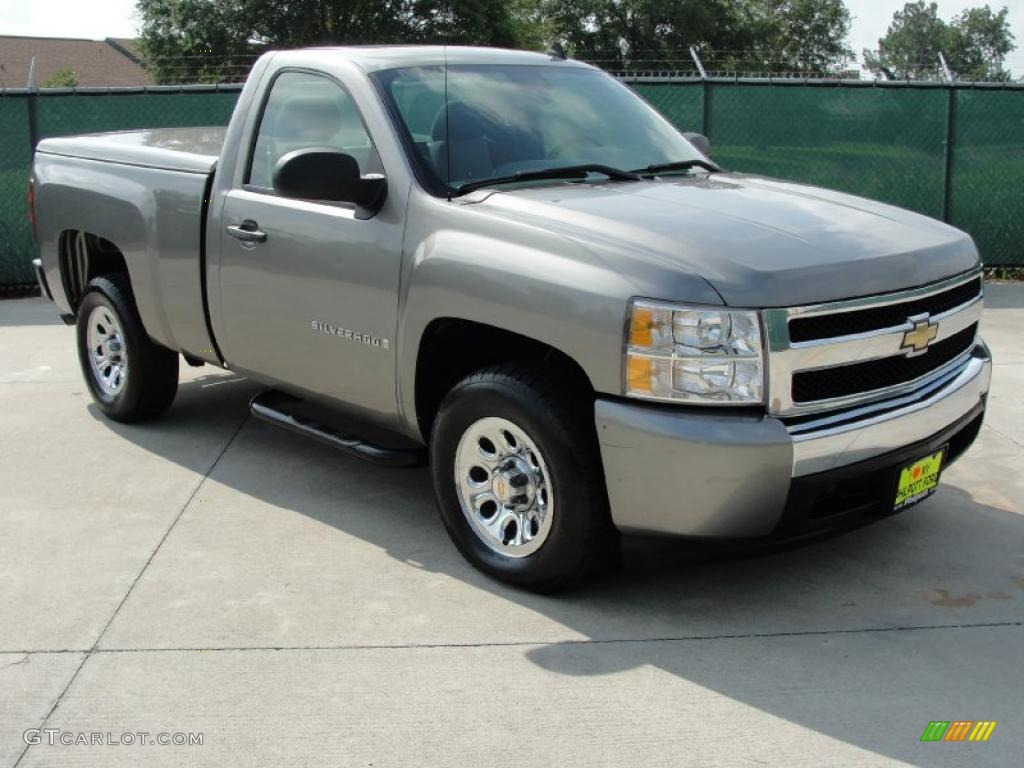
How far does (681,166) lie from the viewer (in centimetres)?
545

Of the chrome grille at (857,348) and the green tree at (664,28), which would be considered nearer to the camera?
the chrome grille at (857,348)

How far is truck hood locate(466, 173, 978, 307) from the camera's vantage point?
402 centimetres

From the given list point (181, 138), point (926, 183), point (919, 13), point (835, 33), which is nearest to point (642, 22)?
point (835, 33)

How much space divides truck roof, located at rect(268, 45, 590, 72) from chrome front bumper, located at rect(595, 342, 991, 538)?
197 centimetres

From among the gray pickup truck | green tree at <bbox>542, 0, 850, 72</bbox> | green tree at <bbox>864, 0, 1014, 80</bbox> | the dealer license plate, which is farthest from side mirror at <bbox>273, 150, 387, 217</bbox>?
green tree at <bbox>864, 0, 1014, 80</bbox>

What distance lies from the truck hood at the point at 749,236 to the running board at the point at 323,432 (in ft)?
3.61

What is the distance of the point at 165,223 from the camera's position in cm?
593

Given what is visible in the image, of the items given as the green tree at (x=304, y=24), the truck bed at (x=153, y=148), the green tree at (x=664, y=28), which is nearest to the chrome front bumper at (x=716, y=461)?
the truck bed at (x=153, y=148)

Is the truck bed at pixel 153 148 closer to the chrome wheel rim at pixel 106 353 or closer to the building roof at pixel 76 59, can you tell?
the chrome wheel rim at pixel 106 353

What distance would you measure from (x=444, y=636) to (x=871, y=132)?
29.1ft

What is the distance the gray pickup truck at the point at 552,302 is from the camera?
13.1ft

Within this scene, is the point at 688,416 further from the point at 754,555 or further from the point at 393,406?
the point at 393,406

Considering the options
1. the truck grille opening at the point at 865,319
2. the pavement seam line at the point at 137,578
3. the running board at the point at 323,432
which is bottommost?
the pavement seam line at the point at 137,578

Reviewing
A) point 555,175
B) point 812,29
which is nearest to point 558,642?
point 555,175
